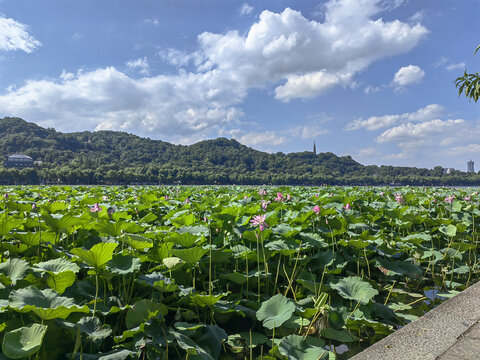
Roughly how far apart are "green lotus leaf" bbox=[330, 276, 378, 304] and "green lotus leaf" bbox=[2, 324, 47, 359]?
1738 mm

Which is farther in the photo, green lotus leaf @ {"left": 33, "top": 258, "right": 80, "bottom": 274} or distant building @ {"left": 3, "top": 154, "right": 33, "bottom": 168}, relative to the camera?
distant building @ {"left": 3, "top": 154, "right": 33, "bottom": 168}

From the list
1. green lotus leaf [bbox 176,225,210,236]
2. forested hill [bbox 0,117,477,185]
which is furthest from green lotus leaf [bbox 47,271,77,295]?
forested hill [bbox 0,117,477,185]

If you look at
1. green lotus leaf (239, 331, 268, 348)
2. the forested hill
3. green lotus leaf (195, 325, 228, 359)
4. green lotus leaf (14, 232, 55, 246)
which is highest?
the forested hill

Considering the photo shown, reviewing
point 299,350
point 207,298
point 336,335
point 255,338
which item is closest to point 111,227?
point 207,298

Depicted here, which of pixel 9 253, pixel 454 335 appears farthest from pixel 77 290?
pixel 454 335

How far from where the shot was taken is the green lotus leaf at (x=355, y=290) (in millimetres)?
2031

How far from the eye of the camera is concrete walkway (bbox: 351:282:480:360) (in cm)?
158

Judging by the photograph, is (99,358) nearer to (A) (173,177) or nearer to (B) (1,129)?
(A) (173,177)

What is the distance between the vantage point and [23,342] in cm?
118

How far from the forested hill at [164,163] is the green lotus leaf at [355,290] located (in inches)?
2369

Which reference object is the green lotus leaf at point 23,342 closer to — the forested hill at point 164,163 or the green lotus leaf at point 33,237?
the green lotus leaf at point 33,237

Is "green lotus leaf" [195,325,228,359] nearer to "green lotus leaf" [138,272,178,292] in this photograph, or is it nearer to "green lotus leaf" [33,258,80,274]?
"green lotus leaf" [138,272,178,292]

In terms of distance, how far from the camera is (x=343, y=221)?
3.29 metres

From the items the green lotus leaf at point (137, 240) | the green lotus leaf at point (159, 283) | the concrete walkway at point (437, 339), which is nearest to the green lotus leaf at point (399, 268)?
the concrete walkway at point (437, 339)
